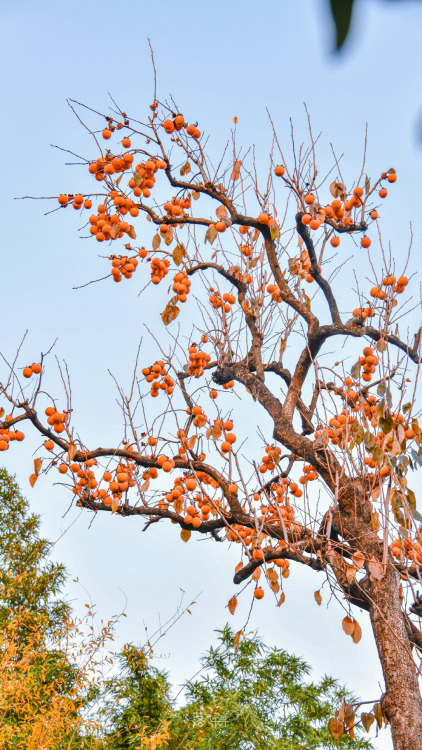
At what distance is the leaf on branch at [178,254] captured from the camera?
9.75 ft

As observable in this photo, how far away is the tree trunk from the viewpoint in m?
2.04

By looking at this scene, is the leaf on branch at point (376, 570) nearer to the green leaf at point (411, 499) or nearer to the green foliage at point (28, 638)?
the green leaf at point (411, 499)

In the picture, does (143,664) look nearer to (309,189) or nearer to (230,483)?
(230,483)

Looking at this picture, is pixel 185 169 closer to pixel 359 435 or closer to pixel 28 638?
pixel 359 435

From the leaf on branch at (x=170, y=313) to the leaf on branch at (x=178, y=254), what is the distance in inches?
7.8

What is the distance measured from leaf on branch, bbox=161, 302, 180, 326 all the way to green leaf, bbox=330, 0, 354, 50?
112 inches

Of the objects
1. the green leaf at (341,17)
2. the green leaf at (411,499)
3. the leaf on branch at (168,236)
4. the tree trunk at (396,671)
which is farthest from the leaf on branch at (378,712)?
the green leaf at (341,17)

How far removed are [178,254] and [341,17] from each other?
2.83 meters

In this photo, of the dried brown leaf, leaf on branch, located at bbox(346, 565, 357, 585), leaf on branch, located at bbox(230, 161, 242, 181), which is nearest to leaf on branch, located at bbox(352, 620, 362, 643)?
leaf on branch, located at bbox(346, 565, 357, 585)

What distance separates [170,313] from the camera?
119 inches

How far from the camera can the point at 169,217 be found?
311cm

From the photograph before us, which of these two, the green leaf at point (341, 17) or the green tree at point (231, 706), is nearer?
the green leaf at point (341, 17)

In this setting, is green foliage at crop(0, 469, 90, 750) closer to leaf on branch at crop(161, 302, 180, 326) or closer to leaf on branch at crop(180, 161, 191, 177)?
Result: leaf on branch at crop(161, 302, 180, 326)

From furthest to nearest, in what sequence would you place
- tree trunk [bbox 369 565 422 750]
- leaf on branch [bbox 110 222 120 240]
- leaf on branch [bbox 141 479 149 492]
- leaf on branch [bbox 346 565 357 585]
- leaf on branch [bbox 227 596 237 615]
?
leaf on branch [bbox 110 222 120 240] → leaf on branch [bbox 141 479 149 492] → leaf on branch [bbox 227 596 237 615] → leaf on branch [bbox 346 565 357 585] → tree trunk [bbox 369 565 422 750]
